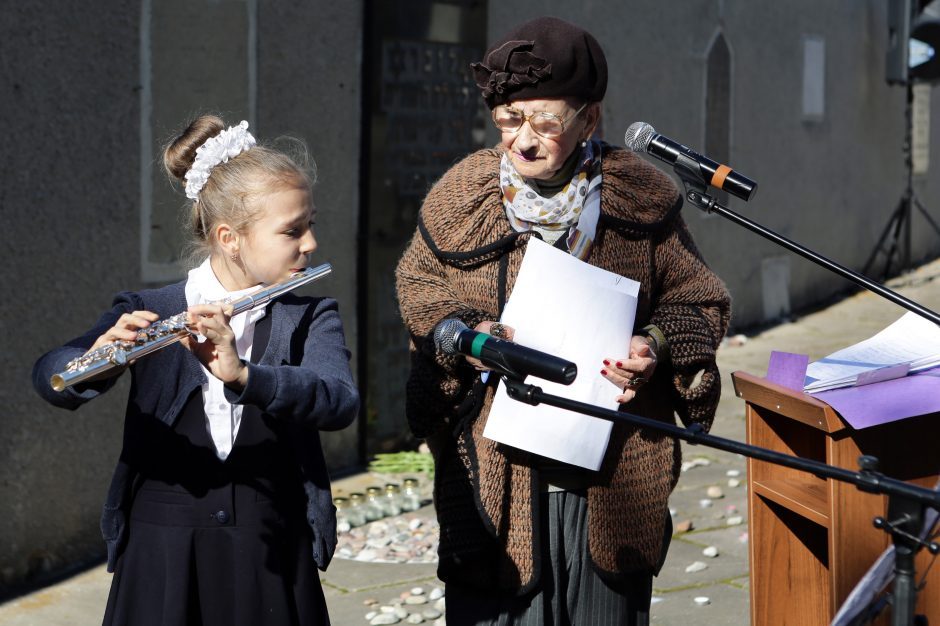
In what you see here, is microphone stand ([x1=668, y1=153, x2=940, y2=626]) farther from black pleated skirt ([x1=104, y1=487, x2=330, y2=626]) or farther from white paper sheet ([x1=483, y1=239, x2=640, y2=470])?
black pleated skirt ([x1=104, y1=487, x2=330, y2=626])

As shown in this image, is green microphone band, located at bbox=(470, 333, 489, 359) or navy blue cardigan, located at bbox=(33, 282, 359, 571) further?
navy blue cardigan, located at bbox=(33, 282, 359, 571)

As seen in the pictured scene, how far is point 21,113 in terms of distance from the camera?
15.4 ft

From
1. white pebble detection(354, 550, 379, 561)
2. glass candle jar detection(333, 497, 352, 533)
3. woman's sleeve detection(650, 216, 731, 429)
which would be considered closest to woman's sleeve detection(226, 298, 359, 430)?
woman's sleeve detection(650, 216, 731, 429)

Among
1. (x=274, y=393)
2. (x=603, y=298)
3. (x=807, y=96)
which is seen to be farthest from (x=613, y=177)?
(x=807, y=96)

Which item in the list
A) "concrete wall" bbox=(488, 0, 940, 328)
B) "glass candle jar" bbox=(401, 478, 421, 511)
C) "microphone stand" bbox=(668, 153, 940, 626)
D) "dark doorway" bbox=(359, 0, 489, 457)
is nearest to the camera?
"microphone stand" bbox=(668, 153, 940, 626)

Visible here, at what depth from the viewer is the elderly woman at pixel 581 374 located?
277 centimetres

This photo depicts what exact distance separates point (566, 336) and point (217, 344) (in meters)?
0.77

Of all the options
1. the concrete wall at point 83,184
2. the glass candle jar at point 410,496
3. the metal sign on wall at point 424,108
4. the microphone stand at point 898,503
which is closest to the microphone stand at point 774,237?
the microphone stand at point 898,503

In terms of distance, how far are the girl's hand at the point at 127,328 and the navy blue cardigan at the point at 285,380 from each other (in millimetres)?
108

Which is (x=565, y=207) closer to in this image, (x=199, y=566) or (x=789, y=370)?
(x=789, y=370)

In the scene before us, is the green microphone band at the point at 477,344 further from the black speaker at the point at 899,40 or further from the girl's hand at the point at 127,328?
the black speaker at the point at 899,40

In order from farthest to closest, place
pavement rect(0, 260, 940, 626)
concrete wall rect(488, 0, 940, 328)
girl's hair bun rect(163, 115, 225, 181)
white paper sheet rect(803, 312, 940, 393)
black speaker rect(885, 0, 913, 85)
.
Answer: black speaker rect(885, 0, 913, 85), concrete wall rect(488, 0, 940, 328), pavement rect(0, 260, 940, 626), girl's hair bun rect(163, 115, 225, 181), white paper sheet rect(803, 312, 940, 393)

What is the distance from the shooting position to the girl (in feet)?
8.66

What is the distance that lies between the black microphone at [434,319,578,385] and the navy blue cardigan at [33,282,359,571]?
470 millimetres
